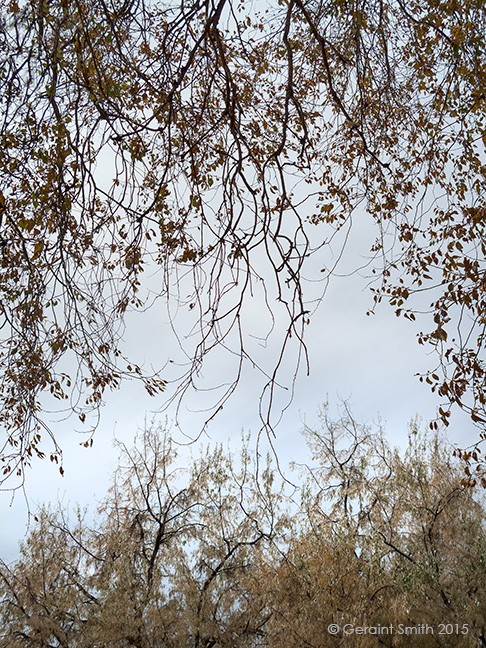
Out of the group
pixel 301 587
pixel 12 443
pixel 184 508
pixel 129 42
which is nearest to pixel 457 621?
pixel 301 587

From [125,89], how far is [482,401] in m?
3.47

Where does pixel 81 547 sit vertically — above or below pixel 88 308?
below

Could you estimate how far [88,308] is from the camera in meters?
3.48

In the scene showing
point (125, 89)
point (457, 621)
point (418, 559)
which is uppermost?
point (125, 89)

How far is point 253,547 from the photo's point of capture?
10.2 m

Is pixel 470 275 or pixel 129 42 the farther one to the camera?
pixel 470 275

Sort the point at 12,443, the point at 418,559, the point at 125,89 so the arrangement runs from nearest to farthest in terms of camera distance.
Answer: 1. the point at 12,443
2. the point at 125,89
3. the point at 418,559

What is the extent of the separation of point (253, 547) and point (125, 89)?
852 cm

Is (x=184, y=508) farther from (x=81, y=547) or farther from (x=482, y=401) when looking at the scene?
(x=482, y=401)

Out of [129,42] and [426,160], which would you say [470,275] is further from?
[129,42]

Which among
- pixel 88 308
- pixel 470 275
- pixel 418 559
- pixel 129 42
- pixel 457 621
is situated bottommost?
pixel 457 621

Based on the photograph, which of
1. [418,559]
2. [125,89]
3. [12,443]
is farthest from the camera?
[418,559]

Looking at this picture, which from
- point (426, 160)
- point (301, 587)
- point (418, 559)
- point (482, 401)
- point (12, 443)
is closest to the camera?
point (482, 401)

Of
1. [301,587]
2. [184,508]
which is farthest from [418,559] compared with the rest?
[184,508]
